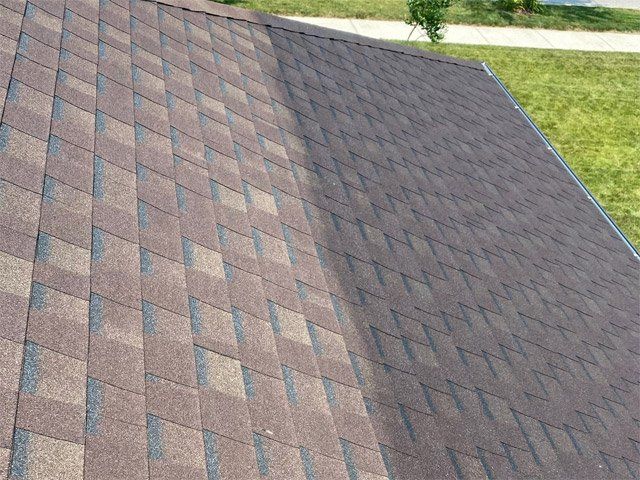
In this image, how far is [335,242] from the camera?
24.5 feet

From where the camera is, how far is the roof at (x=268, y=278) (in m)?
4.48

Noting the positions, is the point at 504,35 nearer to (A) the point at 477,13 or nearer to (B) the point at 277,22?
(A) the point at 477,13

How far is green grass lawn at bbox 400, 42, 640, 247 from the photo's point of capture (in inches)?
881

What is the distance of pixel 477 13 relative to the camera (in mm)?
31375

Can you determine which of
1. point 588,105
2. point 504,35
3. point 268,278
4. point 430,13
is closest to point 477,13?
point 504,35

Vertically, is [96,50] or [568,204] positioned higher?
[96,50]

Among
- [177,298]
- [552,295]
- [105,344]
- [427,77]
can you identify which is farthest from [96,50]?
[427,77]

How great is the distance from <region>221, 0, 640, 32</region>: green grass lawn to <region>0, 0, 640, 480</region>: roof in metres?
17.7

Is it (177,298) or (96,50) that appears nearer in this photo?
(177,298)

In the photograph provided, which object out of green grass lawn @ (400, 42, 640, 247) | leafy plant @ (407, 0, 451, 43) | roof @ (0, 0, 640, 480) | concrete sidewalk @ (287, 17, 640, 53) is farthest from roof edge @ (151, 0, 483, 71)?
concrete sidewalk @ (287, 17, 640, 53)

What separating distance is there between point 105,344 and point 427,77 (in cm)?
956

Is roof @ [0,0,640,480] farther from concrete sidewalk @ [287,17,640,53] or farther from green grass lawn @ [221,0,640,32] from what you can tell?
green grass lawn @ [221,0,640,32]

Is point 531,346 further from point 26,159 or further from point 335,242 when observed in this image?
point 26,159

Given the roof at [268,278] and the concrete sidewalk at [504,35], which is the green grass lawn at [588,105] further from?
the roof at [268,278]
